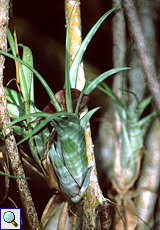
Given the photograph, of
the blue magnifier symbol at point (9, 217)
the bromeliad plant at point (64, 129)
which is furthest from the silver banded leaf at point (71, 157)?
the blue magnifier symbol at point (9, 217)

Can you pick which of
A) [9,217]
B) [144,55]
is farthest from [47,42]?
[9,217]

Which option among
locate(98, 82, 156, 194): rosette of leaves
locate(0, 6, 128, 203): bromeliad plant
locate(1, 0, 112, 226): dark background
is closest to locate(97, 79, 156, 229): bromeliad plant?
locate(98, 82, 156, 194): rosette of leaves

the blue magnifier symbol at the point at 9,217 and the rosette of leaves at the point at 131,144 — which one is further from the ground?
the rosette of leaves at the point at 131,144

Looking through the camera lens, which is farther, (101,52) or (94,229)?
(101,52)

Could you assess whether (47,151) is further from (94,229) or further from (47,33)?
(47,33)

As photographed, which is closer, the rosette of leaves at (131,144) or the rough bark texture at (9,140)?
the rough bark texture at (9,140)

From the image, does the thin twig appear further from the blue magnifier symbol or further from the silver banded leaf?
the blue magnifier symbol

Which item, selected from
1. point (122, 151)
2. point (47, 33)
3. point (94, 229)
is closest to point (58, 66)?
point (47, 33)

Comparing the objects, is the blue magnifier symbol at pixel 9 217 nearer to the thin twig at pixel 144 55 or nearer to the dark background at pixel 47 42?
the dark background at pixel 47 42
